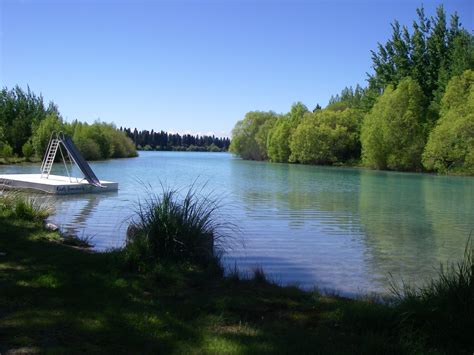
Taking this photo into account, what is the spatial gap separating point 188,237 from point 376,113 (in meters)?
51.0

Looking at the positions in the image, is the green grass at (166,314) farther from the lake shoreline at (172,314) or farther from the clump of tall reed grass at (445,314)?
the clump of tall reed grass at (445,314)

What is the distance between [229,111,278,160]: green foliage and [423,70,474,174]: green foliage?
42.7 meters

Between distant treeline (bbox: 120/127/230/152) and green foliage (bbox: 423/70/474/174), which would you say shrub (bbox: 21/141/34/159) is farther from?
distant treeline (bbox: 120/127/230/152)

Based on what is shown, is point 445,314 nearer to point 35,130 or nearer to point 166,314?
point 166,314

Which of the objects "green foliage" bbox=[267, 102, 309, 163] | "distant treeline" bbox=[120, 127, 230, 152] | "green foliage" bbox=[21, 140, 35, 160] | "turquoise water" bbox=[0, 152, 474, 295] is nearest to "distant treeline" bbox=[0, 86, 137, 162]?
"green foliage" bbox=[21, 140, 35, 160]

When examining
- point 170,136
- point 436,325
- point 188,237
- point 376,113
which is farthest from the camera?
point 170,136

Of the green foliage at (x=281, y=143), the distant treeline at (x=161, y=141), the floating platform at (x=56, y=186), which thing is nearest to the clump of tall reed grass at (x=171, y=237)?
the floating platform at (x=56, y=186)

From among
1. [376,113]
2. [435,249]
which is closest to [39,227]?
[435,249]

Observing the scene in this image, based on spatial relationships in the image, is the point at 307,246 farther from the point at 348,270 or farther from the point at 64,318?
the point at 64,318

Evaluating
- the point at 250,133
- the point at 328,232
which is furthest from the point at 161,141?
the point at 328,232

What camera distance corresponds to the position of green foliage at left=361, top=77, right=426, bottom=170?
4997 cm

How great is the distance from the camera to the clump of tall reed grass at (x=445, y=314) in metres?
3.71

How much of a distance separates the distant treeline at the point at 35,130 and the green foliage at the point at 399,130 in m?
35.2

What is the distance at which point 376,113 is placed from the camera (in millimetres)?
54062
